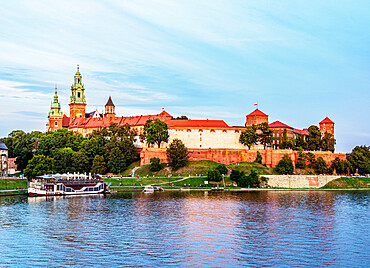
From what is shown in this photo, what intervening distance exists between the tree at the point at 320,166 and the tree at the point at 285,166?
19.7 ft

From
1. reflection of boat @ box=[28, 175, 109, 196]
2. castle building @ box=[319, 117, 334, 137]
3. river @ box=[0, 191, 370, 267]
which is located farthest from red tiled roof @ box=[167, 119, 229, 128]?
river @ box=[0, 191, 370, 267]

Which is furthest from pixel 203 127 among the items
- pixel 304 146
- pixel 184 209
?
pixel 184 209

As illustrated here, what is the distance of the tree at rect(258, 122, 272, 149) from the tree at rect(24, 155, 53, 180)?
43741 mm

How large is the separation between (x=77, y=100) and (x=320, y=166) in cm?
7535

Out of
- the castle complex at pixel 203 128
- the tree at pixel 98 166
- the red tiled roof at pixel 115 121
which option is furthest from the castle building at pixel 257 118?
Result: the tree at pixel 98 166

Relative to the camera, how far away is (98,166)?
3551 inches

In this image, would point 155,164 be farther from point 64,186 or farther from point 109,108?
point 109,108

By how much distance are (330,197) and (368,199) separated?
5.38 meters

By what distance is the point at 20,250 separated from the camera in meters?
33.5

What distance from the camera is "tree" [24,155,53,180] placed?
251ft

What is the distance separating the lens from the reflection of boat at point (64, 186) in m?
69.6

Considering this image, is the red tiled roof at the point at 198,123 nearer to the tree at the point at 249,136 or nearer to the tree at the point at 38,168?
Result: the tree at the point at 249,136

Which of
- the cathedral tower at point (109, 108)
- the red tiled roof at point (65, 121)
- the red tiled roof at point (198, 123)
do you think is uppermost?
the cathedral tower at point (109, 108)

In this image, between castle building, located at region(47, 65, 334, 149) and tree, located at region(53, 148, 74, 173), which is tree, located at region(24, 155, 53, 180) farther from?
castle building, located at region(47, 65, 334, 149)
